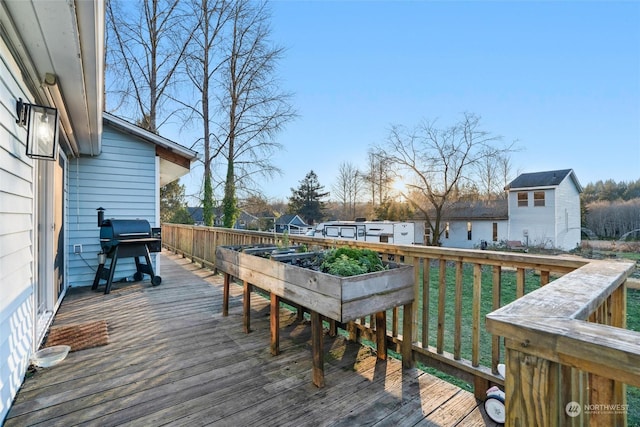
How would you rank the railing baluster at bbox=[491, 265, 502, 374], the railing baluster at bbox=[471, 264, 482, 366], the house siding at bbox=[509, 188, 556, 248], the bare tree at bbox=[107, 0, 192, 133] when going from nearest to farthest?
the railing baluster at bbox=[491, 265, 502, 374] → the railing baluster at bbox=[471, 264, 482, 366] → the bare tree at bbox=[107, 0, 192, 133] → the house siding at bbox=[509, 188, 556, 248]

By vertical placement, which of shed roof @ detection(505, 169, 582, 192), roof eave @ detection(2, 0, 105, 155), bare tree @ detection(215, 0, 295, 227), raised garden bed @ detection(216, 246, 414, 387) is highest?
bare tree @ detection(215, 0, 295, 227)

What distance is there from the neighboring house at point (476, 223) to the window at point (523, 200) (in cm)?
92

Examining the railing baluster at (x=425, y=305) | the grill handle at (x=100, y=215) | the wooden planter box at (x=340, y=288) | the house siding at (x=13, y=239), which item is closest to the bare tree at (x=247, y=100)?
the grill handle at (x=100, y=215)

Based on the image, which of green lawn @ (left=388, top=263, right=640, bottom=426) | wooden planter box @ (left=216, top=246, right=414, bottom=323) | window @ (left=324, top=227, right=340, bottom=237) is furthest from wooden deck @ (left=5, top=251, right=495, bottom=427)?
window @ (left=324, top=227, right=340, bottom=237)

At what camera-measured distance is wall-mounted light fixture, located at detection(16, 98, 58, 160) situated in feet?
7.30

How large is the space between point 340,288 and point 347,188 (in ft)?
83.2

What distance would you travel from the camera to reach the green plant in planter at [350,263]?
7.22 feet

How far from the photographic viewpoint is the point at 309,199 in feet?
100

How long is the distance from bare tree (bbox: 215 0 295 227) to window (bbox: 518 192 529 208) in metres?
15.8

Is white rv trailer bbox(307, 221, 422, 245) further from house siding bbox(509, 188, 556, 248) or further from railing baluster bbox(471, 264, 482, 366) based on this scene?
railing baluster bbox(471, 264, 482, 366)

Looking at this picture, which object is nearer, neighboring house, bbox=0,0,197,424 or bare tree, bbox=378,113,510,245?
neighboring house, bbox=0,0,197,424

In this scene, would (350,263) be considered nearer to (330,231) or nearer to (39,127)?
(39,127)

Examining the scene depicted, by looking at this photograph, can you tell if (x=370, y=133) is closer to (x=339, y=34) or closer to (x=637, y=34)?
(x=339, y=34)

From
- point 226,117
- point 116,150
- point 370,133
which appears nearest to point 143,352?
point 116,150
